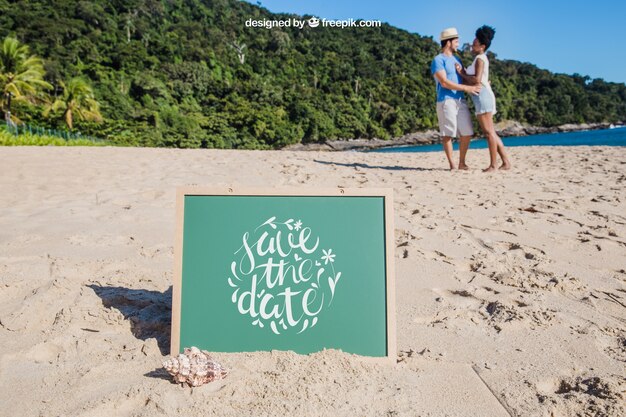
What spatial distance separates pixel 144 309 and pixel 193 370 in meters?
0.64

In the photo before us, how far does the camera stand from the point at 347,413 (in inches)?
48.4

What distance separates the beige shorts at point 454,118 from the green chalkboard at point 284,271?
14.7 feet

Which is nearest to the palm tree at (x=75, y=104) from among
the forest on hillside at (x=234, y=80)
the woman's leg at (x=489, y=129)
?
the forest on hillside at (x=234, y=80)

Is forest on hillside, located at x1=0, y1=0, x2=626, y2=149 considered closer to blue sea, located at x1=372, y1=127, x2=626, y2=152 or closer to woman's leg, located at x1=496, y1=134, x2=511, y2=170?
blue sea, located at x1=372, y1=127, x2=626, y2=152

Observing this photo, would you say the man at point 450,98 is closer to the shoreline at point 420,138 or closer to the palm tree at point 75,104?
the palm tree at point 75,104

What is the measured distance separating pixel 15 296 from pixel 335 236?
1.49 m

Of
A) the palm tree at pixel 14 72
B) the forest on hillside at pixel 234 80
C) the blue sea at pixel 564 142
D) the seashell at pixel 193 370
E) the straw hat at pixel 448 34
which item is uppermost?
the forest on hillside at pixel 234 80

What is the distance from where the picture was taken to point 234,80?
66.1 meters

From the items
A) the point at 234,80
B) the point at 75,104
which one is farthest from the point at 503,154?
the point at 234,80

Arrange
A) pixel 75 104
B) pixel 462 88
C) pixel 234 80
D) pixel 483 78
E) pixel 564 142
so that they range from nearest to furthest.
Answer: pixel 462 88, pixel 483 78, pixel 75 104, pixel 564 142, pixel 234 80

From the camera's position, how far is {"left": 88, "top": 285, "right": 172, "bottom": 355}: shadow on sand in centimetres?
168

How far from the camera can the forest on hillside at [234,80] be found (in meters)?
46.2

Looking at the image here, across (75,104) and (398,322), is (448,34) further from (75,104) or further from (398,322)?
(75,104)

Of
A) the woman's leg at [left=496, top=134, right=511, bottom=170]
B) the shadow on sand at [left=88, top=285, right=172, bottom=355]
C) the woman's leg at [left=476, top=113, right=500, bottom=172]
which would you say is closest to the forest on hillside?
the woman's leg at [left=476, top=113, right=500, bottom=172]
